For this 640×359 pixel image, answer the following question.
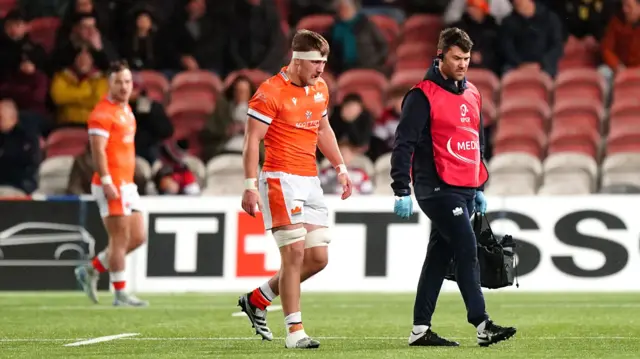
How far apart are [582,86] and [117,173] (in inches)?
296

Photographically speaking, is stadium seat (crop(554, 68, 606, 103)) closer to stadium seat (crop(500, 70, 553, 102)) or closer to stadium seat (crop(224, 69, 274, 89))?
stadium seat (crop(500, 70, 553, 102))

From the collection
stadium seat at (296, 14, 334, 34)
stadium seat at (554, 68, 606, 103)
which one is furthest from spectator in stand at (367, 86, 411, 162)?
stadium seat at (296, 14, 334, 34)

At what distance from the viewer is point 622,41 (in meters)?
19.1

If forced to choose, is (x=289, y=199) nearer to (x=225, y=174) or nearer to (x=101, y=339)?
(x=101, y=339)

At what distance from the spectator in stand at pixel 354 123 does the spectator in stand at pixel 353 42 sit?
176cm

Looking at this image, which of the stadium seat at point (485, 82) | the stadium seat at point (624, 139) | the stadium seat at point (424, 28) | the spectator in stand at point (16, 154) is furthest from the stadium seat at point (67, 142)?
the stadium seat at point (624, 139)

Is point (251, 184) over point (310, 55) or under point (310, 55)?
under

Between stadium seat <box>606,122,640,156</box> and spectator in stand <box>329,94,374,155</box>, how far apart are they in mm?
3025

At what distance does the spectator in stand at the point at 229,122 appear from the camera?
1867 centimetres

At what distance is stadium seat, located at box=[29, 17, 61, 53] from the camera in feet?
72.7

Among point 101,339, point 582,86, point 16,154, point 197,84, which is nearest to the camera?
point 101,339

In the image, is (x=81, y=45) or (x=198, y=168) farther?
(x=81, y=45)

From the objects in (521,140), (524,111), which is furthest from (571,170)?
(524,111)

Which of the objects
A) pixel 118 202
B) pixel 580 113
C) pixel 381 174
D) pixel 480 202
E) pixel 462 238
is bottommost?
pixel 462 238
